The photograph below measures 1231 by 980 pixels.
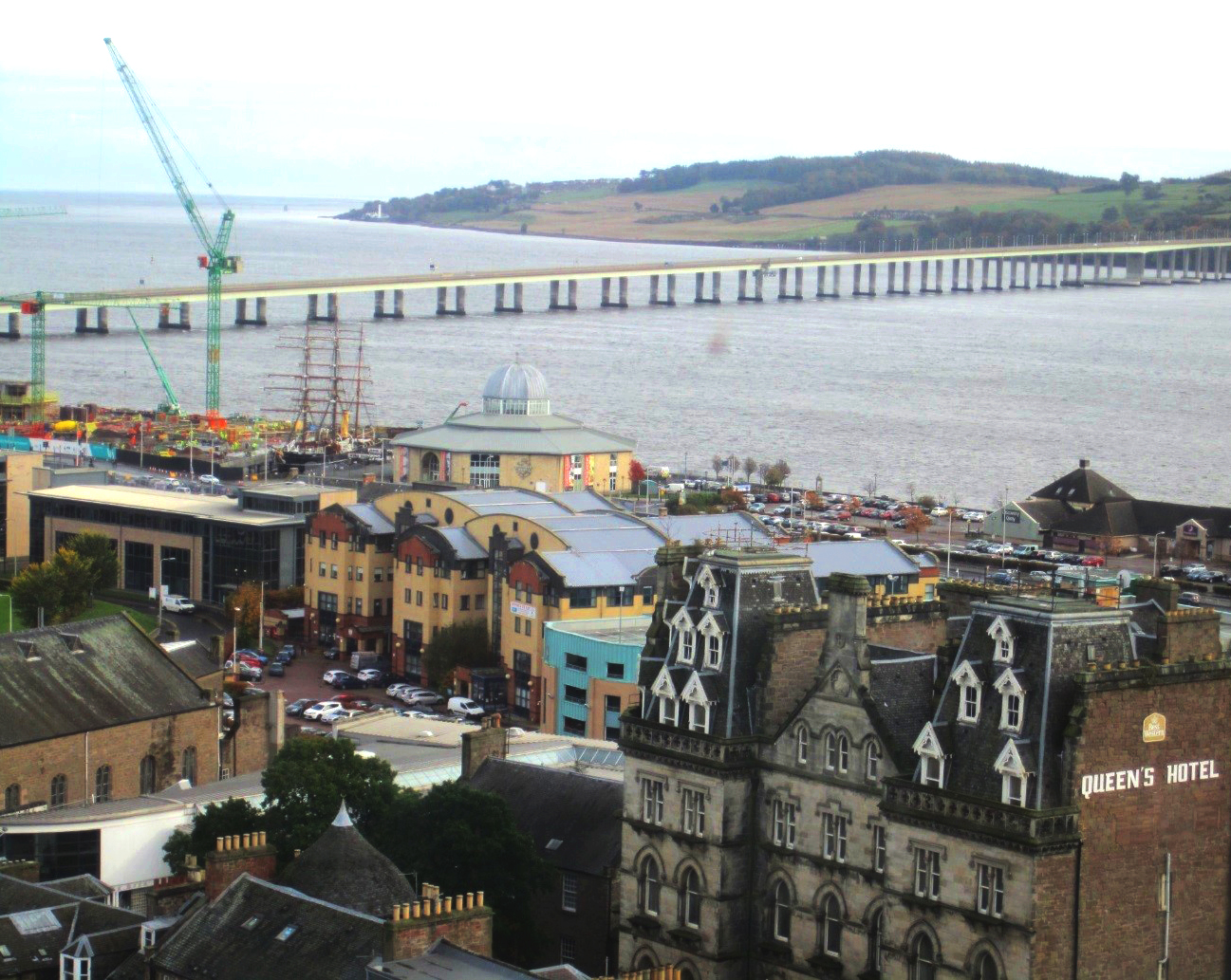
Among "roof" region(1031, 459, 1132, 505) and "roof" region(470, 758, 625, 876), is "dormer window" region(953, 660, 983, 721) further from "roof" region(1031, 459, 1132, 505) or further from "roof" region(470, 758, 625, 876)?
"roof" region(1031, 459, 1132, 505)

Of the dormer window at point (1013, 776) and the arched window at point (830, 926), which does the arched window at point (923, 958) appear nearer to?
the arched window at point (830, 926)

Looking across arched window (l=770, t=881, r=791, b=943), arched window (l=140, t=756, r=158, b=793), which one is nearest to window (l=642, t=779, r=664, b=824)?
arched window (l=770, t=881, r=791, b=943)

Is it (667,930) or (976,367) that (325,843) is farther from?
(976,367)

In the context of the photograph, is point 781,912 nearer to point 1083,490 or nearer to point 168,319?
point 1083,490

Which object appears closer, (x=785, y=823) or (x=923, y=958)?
(x=923, y=958)

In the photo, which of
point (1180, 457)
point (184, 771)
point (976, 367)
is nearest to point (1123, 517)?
point (1180, 457)

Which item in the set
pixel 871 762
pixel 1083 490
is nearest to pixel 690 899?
pixel 871 762
